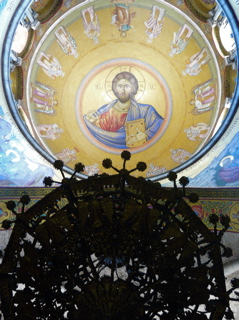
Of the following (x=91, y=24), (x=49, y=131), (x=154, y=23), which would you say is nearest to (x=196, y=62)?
(x=154, y=23)

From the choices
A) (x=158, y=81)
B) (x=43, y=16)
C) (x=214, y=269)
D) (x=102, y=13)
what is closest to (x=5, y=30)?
(x=43, y=16)

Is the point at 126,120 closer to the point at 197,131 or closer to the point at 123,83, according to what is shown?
the point at 123,83

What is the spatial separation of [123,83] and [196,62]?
2.53 metres

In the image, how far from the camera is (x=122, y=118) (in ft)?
39.9

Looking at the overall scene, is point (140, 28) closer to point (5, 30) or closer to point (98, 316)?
point (5, 30)

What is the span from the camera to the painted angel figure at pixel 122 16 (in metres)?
10.4

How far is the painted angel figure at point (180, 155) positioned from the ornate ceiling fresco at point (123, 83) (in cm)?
4

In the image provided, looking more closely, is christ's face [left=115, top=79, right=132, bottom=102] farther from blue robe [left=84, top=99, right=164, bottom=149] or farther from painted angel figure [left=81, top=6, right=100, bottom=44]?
painted angel figure [left=81, top=6, right=100, bottom=44]

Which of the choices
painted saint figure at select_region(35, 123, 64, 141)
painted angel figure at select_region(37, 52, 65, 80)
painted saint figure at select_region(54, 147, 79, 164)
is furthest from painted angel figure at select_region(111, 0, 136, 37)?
painted saint figure at select_region(54, 147, 79, 164)

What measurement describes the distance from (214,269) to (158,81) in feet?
31.7

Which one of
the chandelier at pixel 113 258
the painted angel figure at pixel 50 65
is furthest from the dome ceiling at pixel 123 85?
the chandelier at pixel 113 258

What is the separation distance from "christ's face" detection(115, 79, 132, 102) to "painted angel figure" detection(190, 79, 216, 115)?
2121 millimetres

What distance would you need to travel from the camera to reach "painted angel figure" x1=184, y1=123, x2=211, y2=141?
34.6 feet

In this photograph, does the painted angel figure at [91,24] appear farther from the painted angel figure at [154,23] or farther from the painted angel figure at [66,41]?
the painted angel figure at [154,23]
